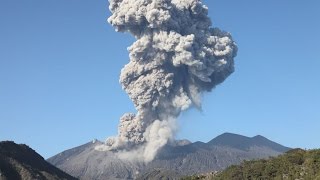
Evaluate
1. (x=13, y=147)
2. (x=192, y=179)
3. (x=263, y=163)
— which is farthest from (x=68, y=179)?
(x=263, y=163)

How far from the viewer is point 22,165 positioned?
5399 inches

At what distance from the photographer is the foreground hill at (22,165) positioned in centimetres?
13100

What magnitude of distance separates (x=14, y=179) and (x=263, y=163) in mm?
59643

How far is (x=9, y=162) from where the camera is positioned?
136250 millimetres

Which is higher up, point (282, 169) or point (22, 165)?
point (22, 165)

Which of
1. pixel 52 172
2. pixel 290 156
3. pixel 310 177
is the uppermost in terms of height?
pixel 52 172

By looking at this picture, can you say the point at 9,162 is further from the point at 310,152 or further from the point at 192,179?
the point at 310,152

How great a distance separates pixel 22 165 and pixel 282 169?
69495 mm

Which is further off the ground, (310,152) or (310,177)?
(310,152)

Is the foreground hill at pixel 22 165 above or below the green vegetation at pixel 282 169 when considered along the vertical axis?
above

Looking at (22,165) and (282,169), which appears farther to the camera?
(22,165)

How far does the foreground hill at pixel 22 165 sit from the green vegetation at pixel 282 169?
1747 inches

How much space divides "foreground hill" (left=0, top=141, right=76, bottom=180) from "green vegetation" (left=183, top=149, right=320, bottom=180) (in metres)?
44.4

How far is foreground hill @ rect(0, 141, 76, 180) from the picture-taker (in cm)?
13100
